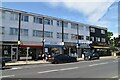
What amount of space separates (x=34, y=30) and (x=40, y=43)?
8.56 feet

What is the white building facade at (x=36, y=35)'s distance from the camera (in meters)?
41.0

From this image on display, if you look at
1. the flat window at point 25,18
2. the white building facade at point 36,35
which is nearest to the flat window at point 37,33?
the white building facade at point 36,35

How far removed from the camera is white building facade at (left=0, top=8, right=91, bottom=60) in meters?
41.0

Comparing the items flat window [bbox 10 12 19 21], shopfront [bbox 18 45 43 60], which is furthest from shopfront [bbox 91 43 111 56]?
flat window [bbox 10 12 19 21]

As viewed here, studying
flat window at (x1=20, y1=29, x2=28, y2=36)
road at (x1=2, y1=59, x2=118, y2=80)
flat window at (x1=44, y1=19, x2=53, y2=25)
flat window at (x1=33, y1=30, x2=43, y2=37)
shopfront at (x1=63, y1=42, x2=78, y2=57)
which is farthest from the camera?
shopfront at (x1=63, y1=42, x2=78, y2=57)

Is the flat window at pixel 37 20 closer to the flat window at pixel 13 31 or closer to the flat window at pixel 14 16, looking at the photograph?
the flat window at pixel 14 16

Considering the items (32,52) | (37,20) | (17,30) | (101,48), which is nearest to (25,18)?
(17,30)

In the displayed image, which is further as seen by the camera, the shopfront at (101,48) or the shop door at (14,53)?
the shopfront at (101,48)

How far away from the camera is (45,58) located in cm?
4481

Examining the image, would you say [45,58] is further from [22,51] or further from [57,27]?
[57,27]

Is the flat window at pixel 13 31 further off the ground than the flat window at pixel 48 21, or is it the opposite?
the flat window at pixel 48 21

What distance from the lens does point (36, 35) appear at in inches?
1855

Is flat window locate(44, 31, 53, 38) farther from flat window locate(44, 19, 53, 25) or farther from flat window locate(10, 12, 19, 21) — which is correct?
flat window locate(10, 12, 19, 21)

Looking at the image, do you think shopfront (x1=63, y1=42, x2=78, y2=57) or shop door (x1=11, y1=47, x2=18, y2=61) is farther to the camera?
shopfront (x1=63, y1=42, x2=78, y2=57)
